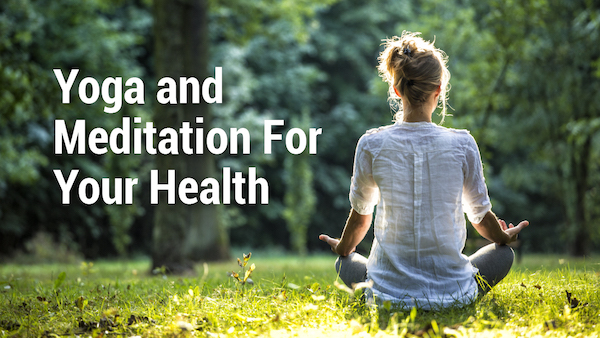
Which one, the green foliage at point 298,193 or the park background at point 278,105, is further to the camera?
the green foliage at point 298,193

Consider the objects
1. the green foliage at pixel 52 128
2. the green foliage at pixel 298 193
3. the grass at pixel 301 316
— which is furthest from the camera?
the green foliage at pixel 298 193

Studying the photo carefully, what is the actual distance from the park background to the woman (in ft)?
16.0

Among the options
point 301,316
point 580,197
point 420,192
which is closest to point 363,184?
point 420,192

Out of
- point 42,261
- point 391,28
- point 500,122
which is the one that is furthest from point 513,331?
point 391,28

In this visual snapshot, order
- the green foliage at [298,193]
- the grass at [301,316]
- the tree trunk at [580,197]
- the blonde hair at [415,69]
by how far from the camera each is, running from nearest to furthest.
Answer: the grass at [301,316] < the blonde hair at [415,69] < the tree trunk at [580,197] < the green foliage at [298,193]

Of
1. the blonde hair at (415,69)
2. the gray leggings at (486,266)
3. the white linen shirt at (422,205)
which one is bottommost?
the gray leggings at (486,266)

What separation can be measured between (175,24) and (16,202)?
1004 centimetres

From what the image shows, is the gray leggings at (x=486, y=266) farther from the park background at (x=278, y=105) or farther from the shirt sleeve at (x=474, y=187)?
the park background at (x=278, y=105)

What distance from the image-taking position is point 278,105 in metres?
21.7

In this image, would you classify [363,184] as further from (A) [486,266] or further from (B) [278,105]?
(B) [278,105]

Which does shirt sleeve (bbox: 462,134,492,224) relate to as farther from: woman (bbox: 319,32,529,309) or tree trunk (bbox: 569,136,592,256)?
tree trunk (bbox: 569,136,592,256)

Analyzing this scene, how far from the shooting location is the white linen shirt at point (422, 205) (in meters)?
2.64

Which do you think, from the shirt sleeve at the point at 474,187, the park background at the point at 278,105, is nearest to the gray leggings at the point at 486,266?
the shirt sleeve at the point at 474,187

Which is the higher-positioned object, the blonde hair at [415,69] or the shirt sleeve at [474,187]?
the blonde hair at [415,69]
